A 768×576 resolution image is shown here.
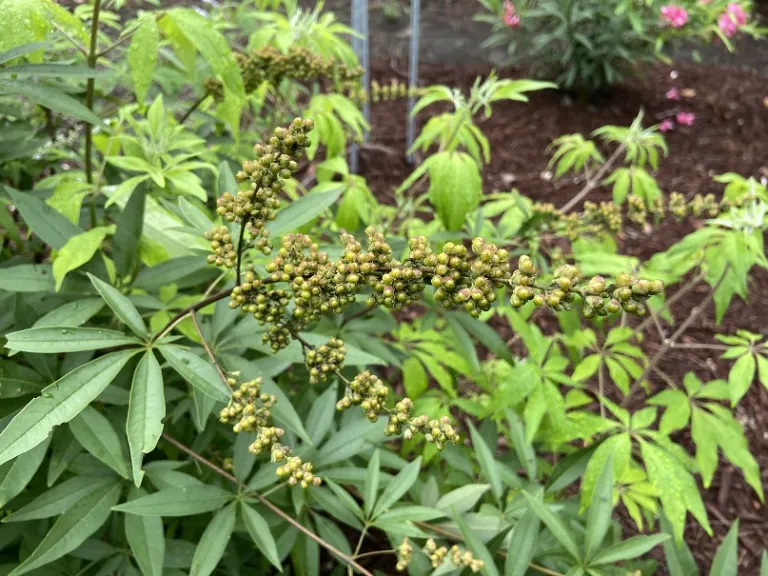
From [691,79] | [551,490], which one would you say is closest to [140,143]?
[551,490]

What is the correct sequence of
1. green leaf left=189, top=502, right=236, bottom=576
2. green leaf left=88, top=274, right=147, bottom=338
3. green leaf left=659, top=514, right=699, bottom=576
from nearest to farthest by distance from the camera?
1. green leaf left=88, top=274, right=147, bottom=338
2. green leaf left=189, top=502, right=236, bottom=576
3. green leaf left=659, top=514, right=699, bottom=576

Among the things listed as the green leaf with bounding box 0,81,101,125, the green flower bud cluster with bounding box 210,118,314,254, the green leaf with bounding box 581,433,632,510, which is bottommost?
the green leaf with bounding box 581,433,632,510

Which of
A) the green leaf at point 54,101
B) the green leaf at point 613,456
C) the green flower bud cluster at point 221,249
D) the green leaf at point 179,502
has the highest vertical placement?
the green leaf at point 54,101

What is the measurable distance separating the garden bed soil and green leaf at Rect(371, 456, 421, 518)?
251 centimetres

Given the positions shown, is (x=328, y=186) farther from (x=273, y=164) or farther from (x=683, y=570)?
(x=683, y=570)

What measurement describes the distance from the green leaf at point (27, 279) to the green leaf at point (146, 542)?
56 cm

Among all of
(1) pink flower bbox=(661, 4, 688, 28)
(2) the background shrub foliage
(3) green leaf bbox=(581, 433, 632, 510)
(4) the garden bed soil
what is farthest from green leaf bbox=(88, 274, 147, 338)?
(1) pink flower bbox=(661, 4, 688, 28)

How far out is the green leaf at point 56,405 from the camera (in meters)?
1.02

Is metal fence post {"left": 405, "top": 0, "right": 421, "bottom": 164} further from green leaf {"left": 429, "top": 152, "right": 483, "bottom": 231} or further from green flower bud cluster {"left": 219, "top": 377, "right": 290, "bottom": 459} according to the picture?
green flower bud cluster {"left": 219, "top": 377, "right": 290, "bottom": 459}

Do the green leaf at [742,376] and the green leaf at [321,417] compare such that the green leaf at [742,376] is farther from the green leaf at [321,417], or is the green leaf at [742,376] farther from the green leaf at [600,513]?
the green leaf at [321,417]

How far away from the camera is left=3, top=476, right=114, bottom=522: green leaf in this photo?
4.54 ft

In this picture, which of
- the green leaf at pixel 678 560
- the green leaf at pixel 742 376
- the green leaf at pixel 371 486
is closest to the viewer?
the green leaf at pixel 371 486

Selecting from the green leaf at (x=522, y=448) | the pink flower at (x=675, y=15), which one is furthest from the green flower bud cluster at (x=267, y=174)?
the pink flower at (x=675, y=15)

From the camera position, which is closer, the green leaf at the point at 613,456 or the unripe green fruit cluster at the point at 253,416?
the unripe green fruit cluster at the point at 253,416
